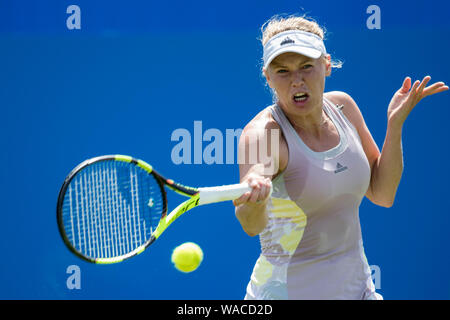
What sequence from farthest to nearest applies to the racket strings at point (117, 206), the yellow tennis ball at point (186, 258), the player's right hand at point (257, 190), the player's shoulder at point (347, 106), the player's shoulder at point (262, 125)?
the yellow tennis ball at point (186, 258) → the player's shoulder at point (347, 106) → the racket strings at point (117, 206) → the player's shoulder at point (262, 125) → the player's right hand at point (257, 190)

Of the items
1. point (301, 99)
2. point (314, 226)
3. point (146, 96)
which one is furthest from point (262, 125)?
point (146, 96)

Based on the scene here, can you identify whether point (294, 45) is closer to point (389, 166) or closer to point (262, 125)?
point (262, 125)

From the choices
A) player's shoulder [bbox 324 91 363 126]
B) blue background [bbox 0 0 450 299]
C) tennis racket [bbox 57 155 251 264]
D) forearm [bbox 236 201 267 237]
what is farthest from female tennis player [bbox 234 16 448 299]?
blue background [bbox 0 0 450 299]

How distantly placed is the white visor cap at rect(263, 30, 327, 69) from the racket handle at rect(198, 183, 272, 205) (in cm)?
48

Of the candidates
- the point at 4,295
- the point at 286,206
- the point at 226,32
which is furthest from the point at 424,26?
the point at 4,295

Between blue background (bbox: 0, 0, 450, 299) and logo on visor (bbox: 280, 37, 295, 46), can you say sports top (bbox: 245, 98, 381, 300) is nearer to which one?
logo on visor (bbox: 280, 37, 295, 46)

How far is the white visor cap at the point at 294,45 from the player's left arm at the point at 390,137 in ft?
0.97

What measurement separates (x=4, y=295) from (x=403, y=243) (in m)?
2.44

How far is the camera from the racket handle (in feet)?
6.23

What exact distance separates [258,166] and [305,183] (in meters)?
0.19

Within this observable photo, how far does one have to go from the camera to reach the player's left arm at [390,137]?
221cm

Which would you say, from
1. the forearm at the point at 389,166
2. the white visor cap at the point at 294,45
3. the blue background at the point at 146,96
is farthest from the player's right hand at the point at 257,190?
the blue background at the point at 146,96

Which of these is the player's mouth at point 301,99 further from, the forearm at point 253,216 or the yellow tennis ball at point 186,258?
the yellow tennis ball at point 186,258
